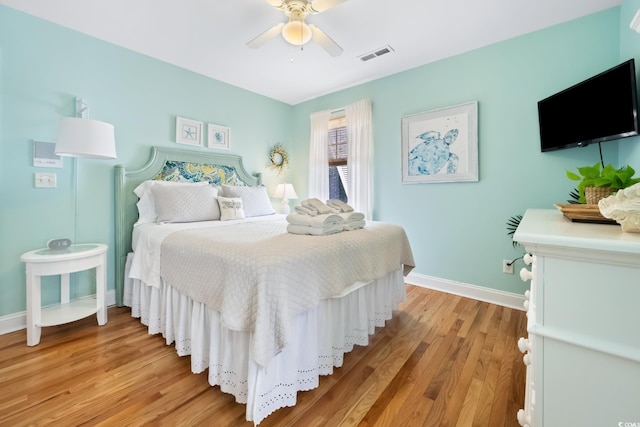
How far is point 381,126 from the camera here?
341 centimetres

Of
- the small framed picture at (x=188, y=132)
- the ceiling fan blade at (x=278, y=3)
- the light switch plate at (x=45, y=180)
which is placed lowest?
the light switch plate at (x=45, y=180)

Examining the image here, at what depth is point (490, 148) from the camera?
8.71 feet

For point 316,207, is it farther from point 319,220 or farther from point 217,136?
point 217,136

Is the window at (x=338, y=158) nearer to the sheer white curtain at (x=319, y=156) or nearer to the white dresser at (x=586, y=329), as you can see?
the sheer white curtain at (x=319, y=156)

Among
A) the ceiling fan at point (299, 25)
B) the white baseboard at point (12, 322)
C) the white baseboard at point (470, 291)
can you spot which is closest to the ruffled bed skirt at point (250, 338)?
the white baseboard at point (12, 322)

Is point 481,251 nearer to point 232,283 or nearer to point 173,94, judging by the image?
point 232,283

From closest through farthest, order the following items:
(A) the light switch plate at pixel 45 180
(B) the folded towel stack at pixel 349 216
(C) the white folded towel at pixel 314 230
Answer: (C) the white folded towel at pixel 314 230 < (B) the folded towel stack at pixel 349 216 < (A) the light switch plate at pixel 45 180

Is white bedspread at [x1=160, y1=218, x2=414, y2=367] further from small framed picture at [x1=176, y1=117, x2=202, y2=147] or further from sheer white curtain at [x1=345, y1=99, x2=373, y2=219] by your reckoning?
small framed picture at [x1=176, y1=117, x2=202, y2=147]

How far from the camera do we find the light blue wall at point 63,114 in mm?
2090

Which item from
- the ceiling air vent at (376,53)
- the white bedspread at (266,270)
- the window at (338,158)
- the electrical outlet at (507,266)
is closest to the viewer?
the white bedspread at (266,270)

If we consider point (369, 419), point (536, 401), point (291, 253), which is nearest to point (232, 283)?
point (291, 253)

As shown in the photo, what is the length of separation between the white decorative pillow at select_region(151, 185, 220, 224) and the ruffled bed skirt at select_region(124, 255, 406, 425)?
26.0 inches

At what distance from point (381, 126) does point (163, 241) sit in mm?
2767

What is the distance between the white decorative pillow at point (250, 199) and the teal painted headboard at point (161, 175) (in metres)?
0.38
